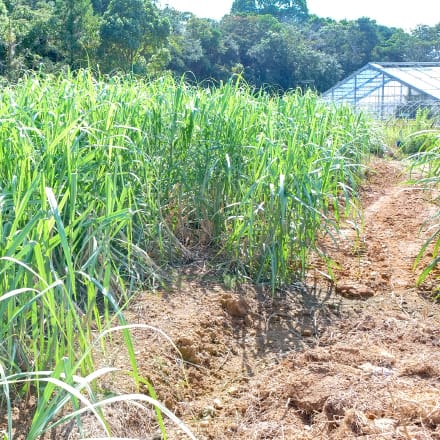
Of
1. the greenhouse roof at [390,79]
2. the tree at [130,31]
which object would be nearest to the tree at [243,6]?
the tree at [130,31]

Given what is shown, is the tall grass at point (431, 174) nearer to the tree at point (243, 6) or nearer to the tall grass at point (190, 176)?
the tall grass at point (190, 176)

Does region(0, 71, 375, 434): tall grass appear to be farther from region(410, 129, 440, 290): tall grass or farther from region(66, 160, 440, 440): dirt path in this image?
region(410, 129, 440, 290): tall grass

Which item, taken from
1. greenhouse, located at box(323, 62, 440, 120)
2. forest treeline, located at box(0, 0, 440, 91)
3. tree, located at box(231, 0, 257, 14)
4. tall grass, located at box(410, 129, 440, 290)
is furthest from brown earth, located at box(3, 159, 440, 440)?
tree, located at box(231, 0, 257, 14)

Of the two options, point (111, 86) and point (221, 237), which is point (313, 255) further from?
point (111, 86)

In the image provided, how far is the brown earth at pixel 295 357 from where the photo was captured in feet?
5.39

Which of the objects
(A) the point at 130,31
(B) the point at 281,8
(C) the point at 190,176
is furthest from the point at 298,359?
(B) the point at 281,8

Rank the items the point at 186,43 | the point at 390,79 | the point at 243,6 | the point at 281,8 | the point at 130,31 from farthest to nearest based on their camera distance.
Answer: the point at 281,8
the point at 243,6
the point at 186,43
the point at 130,31
the point at 390,79

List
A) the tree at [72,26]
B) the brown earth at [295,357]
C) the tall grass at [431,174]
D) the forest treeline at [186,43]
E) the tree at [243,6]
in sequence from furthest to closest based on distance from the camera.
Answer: the tree at [243,6] < the tree at [72,26] < the forest treeline at [186,43] < the tall grass at [431,174] < the brown earth at [295,357]

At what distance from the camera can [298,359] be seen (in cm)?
204

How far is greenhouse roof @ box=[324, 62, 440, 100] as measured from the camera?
13.4m

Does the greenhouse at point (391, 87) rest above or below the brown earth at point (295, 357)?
above

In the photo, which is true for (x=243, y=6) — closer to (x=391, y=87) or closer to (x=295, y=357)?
(x=391, y=87)

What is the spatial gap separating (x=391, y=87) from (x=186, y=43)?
10.6 metres

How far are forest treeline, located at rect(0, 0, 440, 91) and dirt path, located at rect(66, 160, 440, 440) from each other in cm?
192
